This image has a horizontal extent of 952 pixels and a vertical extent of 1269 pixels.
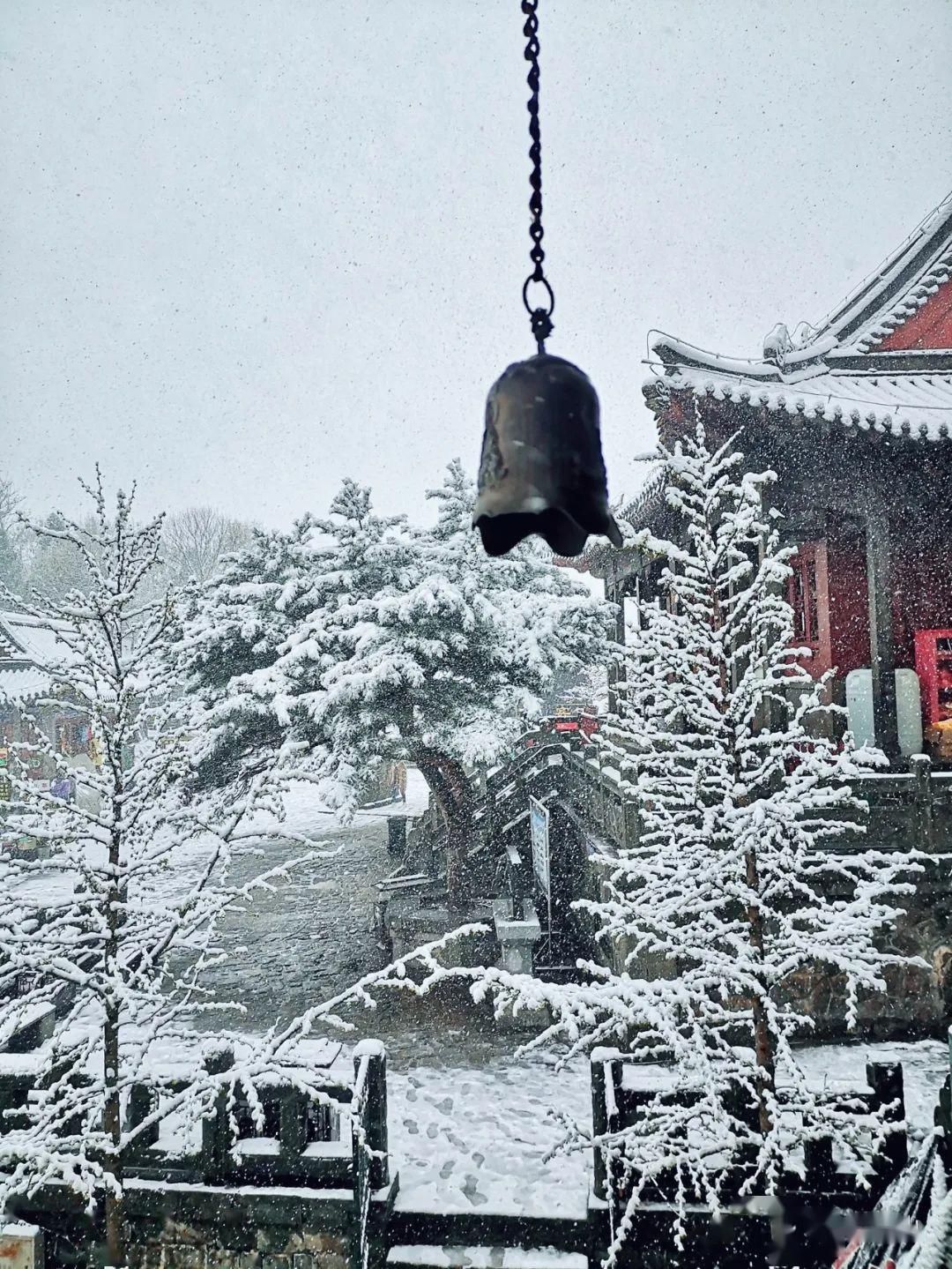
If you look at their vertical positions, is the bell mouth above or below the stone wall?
above

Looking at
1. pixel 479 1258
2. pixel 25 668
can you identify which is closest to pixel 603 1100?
pixel 479 1258

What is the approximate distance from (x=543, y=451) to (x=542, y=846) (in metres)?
7.35

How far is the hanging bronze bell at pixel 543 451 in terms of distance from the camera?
1.96m

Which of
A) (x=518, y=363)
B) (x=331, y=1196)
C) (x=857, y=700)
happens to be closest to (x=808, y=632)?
(x=857, y=700)

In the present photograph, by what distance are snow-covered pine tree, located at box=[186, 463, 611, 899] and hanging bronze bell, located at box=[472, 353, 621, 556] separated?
5.82 m

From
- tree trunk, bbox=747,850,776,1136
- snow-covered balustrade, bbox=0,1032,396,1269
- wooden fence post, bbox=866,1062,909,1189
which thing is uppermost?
tree trunk, bbox=747,850,776,1136

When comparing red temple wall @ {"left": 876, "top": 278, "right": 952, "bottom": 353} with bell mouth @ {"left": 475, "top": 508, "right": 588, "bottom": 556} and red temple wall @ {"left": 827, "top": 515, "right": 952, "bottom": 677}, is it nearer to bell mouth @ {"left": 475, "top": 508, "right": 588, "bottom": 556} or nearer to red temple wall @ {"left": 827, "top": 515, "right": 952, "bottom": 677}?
red temple wall @ {"left": 827, "top": 515, "right": 952, "bottom": 677}

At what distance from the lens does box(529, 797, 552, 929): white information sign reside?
27.8 ft

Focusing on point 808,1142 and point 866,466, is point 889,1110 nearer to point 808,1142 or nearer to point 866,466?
point 808,1142

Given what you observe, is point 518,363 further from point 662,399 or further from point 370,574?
point 370,574

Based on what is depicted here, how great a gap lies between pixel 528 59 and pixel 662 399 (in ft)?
16.7

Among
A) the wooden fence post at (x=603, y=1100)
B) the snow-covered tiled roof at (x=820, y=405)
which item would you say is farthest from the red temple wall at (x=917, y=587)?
the wooden fence post at (x=603, y=1100)

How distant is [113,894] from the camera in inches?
148

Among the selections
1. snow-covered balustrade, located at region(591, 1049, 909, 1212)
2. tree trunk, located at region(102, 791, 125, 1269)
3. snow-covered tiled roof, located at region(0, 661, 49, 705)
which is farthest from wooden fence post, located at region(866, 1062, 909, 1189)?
snow-covered tiled roof, located at region(0, 661, 49, 705)
